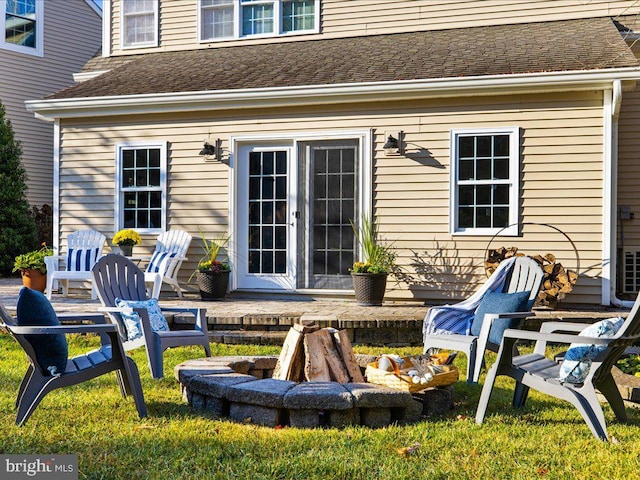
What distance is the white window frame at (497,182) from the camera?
8.65 meters

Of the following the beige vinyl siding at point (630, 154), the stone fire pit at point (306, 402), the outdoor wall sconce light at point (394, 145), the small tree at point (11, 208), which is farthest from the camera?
the small tree at point (11, 208)

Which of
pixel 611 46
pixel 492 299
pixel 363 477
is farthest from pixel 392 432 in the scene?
pixel 611 46

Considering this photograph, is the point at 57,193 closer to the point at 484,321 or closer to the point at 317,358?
the point at 317,358

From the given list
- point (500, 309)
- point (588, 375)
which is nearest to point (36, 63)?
point (500, 309)

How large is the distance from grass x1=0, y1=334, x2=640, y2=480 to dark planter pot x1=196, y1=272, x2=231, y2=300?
169 inches

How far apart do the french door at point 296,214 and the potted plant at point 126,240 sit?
135 cm

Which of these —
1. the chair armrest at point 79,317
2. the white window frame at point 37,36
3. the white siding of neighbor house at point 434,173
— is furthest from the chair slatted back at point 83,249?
the white window frame at point 37,36

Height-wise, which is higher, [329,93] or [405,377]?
Result: [329,93]

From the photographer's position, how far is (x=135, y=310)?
5.59 meters

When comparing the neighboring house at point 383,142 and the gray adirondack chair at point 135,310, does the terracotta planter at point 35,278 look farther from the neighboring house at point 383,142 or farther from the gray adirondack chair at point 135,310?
the gray adirondack chair at point 135,310

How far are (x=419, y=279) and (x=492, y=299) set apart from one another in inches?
118

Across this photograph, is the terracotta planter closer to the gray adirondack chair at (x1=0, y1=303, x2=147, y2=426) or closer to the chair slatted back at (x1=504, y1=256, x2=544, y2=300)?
the gray adirondack chair at (x1=0, y1=303, x2=147, y2=426)

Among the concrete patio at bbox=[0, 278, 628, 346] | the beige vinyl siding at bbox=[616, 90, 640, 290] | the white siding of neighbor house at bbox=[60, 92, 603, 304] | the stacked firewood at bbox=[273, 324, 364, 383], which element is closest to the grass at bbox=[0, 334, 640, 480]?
the stacked firewood at bbox=[273, 324, 364, 383]

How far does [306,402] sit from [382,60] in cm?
652
